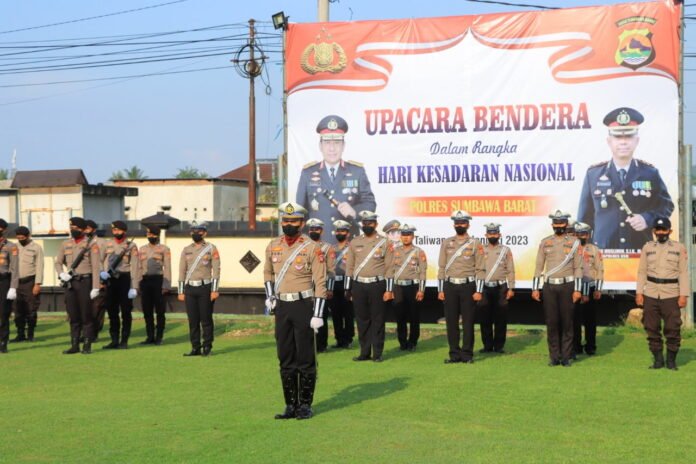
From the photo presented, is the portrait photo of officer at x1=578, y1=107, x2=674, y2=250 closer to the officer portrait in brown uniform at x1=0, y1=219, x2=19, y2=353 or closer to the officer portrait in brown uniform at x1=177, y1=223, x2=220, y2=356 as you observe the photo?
the officer portrait in brown uniform at x1=177, y1=223, x2=220, y2=356

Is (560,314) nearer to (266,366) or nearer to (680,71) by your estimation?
(266,366)

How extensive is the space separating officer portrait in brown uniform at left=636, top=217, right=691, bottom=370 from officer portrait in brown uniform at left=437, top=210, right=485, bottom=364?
7.23ft

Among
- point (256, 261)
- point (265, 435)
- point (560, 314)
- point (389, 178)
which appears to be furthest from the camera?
point (256, 261)

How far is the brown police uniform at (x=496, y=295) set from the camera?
48.7 ft

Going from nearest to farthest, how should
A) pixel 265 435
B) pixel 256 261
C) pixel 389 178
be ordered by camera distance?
pixel 265 435
pixel 389 178
pixel 256 261

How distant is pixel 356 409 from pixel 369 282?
4.71 metres

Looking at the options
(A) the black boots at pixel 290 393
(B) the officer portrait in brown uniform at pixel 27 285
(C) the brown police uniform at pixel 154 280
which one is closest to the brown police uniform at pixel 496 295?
(C) the brown police uniform at pixel 154 280

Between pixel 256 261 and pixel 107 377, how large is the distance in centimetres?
906

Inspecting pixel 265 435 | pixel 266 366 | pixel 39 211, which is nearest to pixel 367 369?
pixel 266 366

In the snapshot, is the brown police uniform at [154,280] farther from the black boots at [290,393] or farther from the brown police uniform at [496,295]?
the black boots at [290,393]

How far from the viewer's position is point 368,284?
14.3 meters

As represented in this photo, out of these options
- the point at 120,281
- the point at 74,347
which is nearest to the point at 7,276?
the point at 74,347

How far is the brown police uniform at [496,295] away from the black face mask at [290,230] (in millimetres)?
5703

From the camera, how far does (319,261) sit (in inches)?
378
